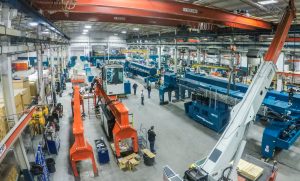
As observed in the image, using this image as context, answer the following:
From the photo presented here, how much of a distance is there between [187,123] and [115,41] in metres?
26.5

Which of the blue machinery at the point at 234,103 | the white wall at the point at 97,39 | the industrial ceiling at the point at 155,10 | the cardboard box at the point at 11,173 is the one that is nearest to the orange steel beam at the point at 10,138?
the cardboard box at the point at 11,173

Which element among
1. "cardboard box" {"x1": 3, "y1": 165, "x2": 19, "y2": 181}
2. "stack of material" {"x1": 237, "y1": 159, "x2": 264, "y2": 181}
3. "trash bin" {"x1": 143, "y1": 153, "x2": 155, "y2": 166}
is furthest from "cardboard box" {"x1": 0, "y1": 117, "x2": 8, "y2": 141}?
"stack of material" {"x1": 237, "y1": 159, "x2": 264, "y2": 181}

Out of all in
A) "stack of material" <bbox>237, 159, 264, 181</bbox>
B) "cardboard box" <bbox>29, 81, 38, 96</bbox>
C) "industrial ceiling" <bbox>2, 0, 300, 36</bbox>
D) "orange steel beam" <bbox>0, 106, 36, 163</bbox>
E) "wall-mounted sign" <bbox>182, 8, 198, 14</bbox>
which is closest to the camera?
"orange steel beam" <bbox>0, 106, 36, 163</bbox>

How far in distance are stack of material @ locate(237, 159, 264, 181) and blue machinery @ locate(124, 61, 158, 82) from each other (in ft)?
43.7

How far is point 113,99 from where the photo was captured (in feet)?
29.9

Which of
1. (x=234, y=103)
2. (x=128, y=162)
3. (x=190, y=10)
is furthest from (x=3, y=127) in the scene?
(x=234, y=103)

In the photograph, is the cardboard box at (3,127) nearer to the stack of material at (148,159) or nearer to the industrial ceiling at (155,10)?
the industrial ceiling at (155,10)

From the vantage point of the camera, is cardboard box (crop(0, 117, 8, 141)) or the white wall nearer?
cardboard box (crop(0, 117, 8, 141))

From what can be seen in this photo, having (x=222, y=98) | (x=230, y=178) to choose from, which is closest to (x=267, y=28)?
(x=222, y=98)

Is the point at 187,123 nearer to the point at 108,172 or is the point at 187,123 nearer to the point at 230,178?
the point at 108,172

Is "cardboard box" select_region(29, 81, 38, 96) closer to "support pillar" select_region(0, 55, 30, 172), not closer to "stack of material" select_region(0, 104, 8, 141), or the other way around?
"stack of material" select_region(0, 104, 8, 141)

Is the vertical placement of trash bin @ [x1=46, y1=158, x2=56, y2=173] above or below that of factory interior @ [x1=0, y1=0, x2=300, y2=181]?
below

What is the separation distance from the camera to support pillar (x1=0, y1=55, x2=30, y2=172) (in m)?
4.53

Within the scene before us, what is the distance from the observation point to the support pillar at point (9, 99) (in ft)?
14.9
